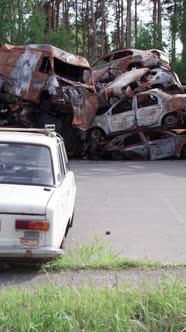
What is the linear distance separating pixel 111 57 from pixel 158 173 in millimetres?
10342

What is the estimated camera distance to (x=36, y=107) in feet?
60.9

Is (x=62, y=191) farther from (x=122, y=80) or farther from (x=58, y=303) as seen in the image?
(x=122, y=80)

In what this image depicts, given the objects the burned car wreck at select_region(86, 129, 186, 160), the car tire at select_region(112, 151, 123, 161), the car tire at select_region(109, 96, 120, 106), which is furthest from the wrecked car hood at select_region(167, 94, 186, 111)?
the car tire at select_region(112, 151, 123, 161)

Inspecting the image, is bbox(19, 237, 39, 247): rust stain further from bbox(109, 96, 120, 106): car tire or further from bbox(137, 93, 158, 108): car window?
bbox(109, 96, 120, 106): car tire

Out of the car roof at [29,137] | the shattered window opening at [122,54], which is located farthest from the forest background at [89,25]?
the car roof at [29,137]

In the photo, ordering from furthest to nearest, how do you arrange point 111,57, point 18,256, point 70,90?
point 111,57, point 70,90, point 18,256

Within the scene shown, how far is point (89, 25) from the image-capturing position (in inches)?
2309

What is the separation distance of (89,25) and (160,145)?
1671 inches

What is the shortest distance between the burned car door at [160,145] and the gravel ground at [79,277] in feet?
41.9

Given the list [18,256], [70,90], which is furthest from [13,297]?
[70,90]

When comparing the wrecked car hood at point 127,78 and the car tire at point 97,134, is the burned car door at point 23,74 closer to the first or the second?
the car tire at point 97,134

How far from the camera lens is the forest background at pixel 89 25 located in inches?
1337

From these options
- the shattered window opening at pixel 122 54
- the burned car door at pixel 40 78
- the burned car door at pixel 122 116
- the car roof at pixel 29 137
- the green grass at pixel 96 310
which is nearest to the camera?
the green grass at pixel 96 310

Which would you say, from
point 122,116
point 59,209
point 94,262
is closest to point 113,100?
point 122,116
